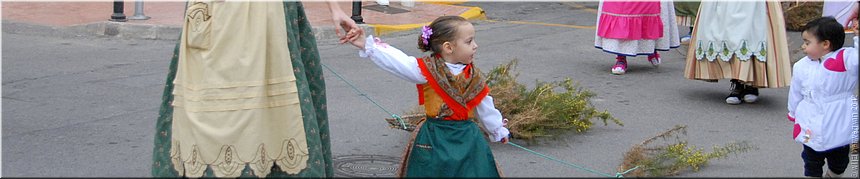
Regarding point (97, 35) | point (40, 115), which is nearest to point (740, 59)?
point (40, 115)

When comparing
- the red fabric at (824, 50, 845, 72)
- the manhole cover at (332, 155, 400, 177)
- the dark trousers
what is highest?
the red fabric at (824, 50, 845, 72)

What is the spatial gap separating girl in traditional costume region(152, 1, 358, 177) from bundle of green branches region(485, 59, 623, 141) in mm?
2416

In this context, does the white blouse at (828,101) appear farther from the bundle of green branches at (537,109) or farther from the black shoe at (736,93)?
the black shoe at (736,93)

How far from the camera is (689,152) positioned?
620 cm

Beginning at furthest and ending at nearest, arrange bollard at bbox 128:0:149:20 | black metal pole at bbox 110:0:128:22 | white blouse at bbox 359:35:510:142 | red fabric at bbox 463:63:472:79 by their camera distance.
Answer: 1. bollard at bbox 128:0:149:20
2. black metal pole at bbox 110:0:128:22
3. red fabric at bbox 463:63:472:79
4. white blouse at bbox 359:35:510:142

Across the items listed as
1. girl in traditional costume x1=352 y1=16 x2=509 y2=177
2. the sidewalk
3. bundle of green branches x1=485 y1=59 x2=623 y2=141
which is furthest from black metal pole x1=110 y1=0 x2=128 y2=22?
girl in traditional costume x1=352 y1=16 x2=509 y2=177

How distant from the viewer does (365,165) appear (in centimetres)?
612

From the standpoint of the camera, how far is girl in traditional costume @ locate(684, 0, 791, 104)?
316 inches

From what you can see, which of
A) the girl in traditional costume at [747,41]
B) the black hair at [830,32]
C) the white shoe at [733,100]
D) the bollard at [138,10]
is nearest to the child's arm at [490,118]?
the black hair at [830,32]

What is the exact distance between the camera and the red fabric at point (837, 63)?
5.50 meters

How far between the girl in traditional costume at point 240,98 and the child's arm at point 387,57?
32cm

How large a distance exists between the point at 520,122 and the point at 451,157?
6.45 ft

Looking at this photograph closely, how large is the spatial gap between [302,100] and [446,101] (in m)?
0.75

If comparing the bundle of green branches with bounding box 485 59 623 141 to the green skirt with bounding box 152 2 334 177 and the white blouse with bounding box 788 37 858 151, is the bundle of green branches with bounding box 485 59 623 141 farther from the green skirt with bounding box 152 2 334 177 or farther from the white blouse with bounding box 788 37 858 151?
the green skirt with bounding box 152 2 334 177
